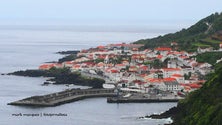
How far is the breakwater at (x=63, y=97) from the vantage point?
47.4m

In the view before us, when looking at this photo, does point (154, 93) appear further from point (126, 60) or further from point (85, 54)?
point (85, 54)

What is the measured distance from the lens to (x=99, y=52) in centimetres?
8300

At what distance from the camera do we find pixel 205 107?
106 ft

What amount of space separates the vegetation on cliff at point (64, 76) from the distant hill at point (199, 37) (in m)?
15.0

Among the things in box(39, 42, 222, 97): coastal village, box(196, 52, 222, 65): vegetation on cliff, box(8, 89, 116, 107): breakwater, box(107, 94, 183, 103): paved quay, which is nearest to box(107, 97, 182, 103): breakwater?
box(107, 94, 183, 103): paved quay

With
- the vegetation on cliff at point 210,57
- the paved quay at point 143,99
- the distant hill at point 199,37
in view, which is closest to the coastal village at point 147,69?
the vegetation on cliff at point 210,57

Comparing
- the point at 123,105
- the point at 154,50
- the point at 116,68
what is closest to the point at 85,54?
the point at 154,50

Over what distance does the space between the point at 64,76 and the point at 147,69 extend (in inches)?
287

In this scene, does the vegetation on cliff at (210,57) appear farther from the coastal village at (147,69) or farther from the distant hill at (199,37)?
the distant hill at (199,37)

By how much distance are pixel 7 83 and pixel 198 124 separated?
34.2 metres

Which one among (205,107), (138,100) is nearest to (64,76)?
(138,100)

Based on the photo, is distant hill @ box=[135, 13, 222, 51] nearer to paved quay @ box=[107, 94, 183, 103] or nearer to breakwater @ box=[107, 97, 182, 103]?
paved quay @ box=[107, 94, 183, 103]

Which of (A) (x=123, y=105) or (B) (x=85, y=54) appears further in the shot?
(B) (x=85, y=54)

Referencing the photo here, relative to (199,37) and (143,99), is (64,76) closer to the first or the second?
(143,99)
